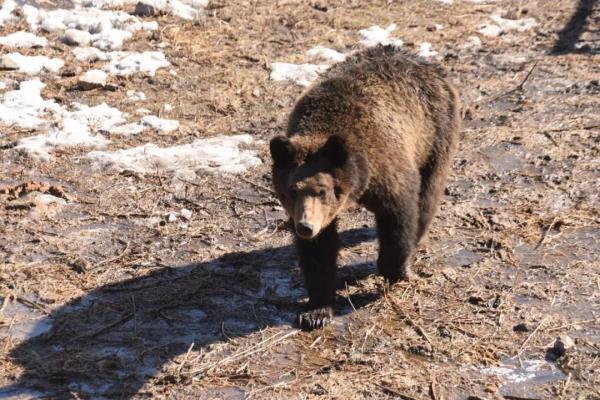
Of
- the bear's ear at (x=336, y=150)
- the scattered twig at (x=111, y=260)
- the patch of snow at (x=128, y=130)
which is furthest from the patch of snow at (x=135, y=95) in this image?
the bear's ear at (x=336, y=150)

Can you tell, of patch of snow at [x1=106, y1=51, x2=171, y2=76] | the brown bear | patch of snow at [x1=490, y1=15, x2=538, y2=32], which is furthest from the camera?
patch of snow at [x1=490, y1=15, x2=538, y2=32]

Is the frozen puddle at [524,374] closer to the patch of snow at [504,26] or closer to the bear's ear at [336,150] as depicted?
the bear's ear at [336,150]

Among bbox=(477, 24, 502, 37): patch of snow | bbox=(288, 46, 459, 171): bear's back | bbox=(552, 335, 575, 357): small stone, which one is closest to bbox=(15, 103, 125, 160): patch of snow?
bbox=(288, 46, 459, 171): bear's back

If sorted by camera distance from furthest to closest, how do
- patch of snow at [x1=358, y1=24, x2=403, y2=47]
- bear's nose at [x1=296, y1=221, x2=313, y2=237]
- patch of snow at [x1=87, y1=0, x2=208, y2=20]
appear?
patch of snow at [x1=87, y1=0, x2=208, y2=20] → patch of snow at [x1=358, y1=24, x2=403, y2=47] → bear's nose at [x1=296, y1=221, x2=313, y2=237]

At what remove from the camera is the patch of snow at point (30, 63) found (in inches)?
400

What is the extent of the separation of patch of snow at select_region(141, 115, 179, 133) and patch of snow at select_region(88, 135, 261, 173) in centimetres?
37

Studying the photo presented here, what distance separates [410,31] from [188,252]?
19.8 ft

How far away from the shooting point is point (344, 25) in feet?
39.2

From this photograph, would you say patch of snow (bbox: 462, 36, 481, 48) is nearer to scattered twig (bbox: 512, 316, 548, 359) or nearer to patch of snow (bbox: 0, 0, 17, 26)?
patch of snow (bbox: 0, 0, 17, 26)

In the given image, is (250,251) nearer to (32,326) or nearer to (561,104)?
(32,326)

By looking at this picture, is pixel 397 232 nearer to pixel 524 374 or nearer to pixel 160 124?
pixel 524 374

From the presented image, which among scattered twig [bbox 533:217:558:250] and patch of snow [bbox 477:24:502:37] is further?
patch of snow [bbox 477:24:502:37]

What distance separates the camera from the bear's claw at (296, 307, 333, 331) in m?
6.05

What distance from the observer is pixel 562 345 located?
5.64 metres
